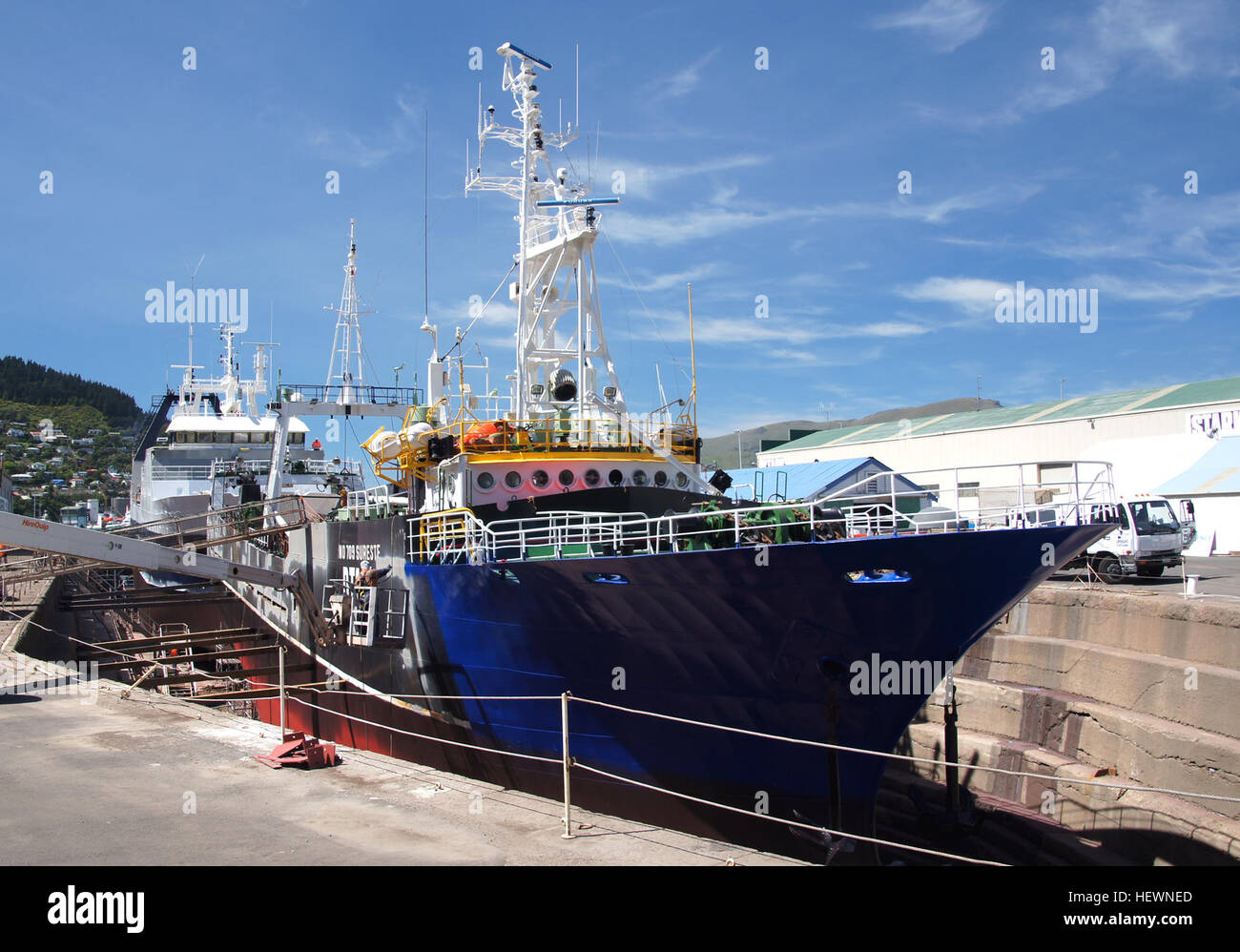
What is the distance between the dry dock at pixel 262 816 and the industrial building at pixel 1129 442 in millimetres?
25581

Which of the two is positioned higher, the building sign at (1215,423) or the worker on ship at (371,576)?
the building sign at (1215,423)

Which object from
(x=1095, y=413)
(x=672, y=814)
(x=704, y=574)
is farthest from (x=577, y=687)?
(x=1095, y=413)

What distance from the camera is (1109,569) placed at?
69.5 ft

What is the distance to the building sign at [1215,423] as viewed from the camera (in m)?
31.2

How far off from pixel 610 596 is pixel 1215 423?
101ft

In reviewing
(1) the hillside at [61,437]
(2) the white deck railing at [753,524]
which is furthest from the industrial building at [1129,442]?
(1) the hillside at [61,437]

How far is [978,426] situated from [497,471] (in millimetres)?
31709

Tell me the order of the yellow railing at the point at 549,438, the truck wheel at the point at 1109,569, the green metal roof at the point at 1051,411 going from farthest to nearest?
the green metal roof at the point at 1051,411 < the truck wheel at the point at 1109,569 < the yellow railing at the point at 549,438

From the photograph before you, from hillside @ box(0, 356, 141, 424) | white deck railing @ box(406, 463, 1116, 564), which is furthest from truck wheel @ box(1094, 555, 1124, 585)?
hillside @ box(0, 356, 141, 424)

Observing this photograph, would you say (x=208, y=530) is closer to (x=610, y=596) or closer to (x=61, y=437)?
(x=610, y=596)

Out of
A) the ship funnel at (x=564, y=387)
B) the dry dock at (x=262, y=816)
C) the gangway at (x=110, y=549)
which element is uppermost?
the ship funnel at (x=564, y=387)

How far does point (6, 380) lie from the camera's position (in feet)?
544

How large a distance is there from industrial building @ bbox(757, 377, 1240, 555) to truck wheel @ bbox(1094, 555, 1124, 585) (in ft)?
27.9

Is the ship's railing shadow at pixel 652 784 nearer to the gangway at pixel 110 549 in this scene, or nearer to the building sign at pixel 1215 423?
the gangway at pixel 110 549
